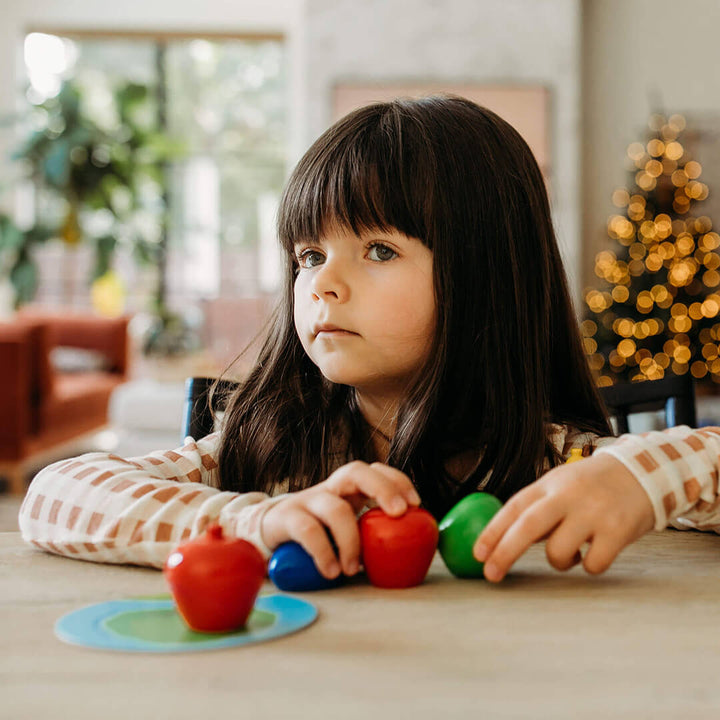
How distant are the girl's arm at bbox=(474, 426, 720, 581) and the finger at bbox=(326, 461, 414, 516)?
0.06 m

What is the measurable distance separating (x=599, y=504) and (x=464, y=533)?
0.29ft

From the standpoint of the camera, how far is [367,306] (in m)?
0.96

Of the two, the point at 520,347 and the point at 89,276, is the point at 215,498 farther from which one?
the point at 89,276

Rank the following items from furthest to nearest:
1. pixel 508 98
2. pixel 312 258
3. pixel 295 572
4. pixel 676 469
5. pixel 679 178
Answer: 1. pixel 508 98
2. pixel 679 178
3. pixel 312 258
4. pixel 676 469
5. pixel 295 572

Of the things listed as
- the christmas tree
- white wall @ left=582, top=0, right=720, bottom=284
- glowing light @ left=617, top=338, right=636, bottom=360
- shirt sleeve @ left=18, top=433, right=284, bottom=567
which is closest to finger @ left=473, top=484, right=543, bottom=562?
shirt sleeve @ left=18, top=433, right=284, bottom=567

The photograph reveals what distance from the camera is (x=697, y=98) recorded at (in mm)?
6039

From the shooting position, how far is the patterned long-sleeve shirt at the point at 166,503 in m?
0.69

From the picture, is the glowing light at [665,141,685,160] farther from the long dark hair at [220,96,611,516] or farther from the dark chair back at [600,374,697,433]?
the long dark hair at [220,96,611,516]

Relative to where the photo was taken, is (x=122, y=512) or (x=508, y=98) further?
(x=508, y=98)

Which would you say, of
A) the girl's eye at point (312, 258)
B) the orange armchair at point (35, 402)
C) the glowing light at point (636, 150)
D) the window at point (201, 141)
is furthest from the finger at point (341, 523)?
the window at point (201, 141)

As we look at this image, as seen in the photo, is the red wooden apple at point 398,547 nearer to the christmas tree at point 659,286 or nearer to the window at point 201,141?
the christmas tree at point 659,286

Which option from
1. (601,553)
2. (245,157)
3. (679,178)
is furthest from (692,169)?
(601,553)

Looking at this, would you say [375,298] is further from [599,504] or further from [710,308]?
[710,308]

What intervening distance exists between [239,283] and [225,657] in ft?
22.2
